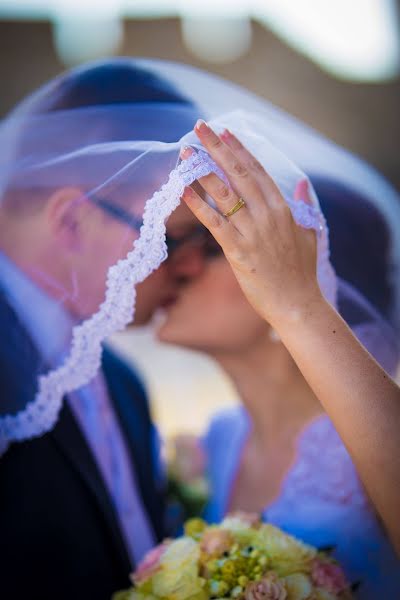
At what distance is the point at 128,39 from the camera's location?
8.34 metres

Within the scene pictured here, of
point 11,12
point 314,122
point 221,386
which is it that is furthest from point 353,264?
point 11,12

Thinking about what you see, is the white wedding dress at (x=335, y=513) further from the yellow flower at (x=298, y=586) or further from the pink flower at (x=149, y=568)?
the pink flower at (x=149, y=568)

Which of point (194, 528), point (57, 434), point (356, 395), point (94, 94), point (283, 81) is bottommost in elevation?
point (194, 528)

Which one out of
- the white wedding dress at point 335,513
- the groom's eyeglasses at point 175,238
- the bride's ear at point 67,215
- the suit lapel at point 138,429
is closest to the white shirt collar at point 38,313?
the bride's ear at point 67,215

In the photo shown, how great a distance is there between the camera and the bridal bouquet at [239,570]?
1263mm

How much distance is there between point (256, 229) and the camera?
1190 millimetres

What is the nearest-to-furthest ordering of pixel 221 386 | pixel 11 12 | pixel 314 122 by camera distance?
pixel 221 386, pixel 11 12, pixel 314 122

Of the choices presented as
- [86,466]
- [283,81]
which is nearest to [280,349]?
[86,466]

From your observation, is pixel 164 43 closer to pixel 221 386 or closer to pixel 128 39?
pixel 128 39

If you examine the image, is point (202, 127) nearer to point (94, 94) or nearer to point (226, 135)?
point (226, 135)

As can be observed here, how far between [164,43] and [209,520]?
784cm

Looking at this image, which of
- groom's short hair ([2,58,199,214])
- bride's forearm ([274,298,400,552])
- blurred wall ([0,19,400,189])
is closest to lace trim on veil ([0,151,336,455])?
bride's forearm ([274,298,400,552])

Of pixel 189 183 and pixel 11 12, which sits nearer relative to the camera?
pixel 189 183

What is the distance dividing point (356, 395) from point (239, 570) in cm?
49
